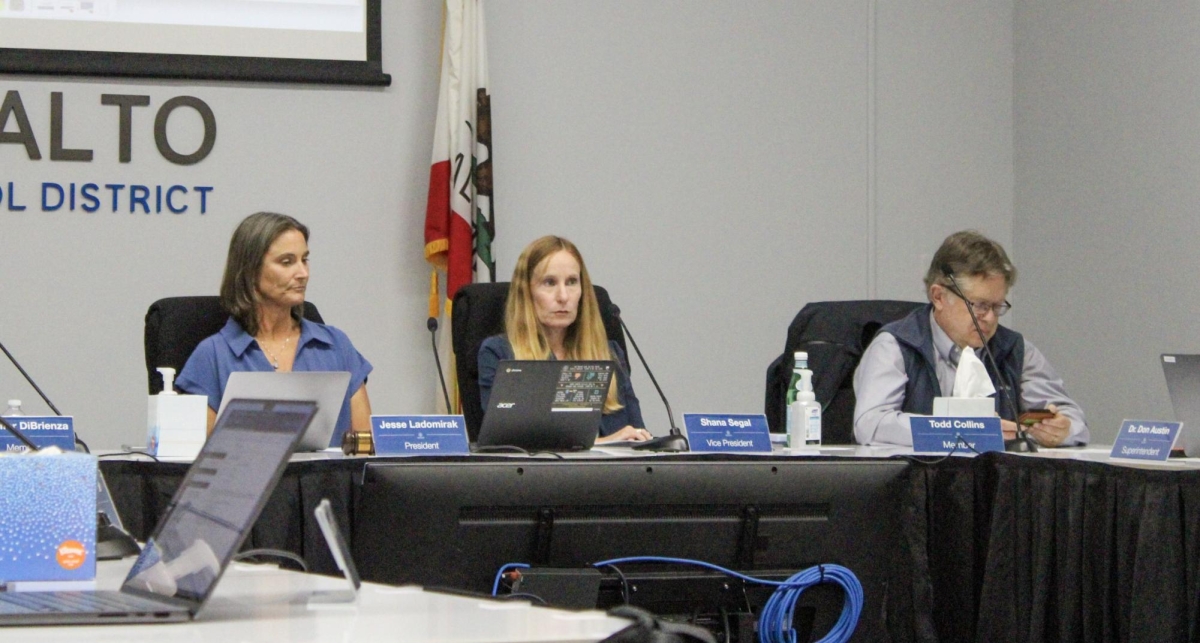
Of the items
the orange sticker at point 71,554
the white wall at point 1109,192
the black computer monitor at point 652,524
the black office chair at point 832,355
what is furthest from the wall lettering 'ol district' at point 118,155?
the orange sticker at point 71,554

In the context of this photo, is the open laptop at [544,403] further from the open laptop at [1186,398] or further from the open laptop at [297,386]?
the open laptop at [1186,398]

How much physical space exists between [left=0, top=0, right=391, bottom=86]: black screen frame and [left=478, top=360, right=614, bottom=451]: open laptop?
6.94 feet

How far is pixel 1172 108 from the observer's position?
13.1 feet

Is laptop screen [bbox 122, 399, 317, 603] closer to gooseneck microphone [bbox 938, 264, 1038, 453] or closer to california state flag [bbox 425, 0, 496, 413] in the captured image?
gooseneck microphone [bbox 938, 264, 1038, 453]

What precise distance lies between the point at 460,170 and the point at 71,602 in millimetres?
3195

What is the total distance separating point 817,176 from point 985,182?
2.02 feet

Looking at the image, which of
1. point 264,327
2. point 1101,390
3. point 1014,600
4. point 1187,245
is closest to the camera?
point 1014,600

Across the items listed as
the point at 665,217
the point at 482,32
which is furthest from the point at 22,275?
the point at 665,217

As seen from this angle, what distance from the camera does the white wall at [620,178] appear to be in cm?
417

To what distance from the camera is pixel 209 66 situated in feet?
13.7

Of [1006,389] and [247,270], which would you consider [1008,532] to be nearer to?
[1006,389]

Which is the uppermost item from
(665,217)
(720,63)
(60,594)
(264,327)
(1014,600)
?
(720,63)

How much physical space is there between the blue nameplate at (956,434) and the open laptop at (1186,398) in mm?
325

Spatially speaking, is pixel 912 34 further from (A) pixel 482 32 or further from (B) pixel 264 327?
(B) pixel 264 327
